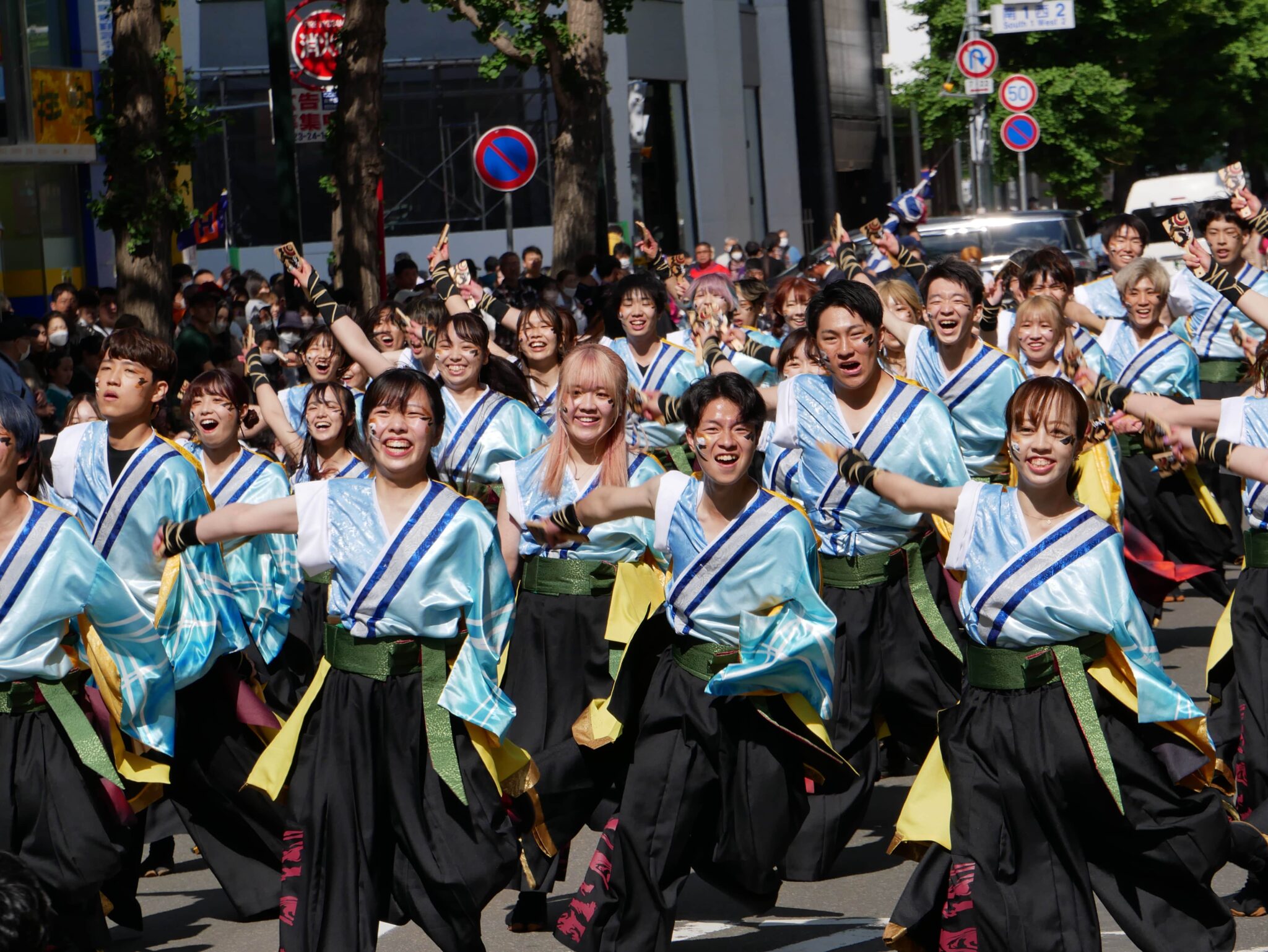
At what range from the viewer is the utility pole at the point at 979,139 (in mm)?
29734

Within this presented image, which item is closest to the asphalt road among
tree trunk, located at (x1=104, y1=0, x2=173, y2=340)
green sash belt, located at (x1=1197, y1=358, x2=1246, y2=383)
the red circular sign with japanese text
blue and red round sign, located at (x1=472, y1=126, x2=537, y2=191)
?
green sash belt, located at (x1=1197, y1=358, x2=1246, y2=383)

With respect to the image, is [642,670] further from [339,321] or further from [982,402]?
[339,321]

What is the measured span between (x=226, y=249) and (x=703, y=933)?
26.4 meters

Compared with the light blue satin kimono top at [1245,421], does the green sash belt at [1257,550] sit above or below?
below

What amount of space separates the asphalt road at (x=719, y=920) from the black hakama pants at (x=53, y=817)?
2.38ft

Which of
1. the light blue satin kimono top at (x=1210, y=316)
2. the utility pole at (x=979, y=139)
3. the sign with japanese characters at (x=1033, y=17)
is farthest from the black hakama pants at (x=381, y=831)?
the sign with japanese characters at (x=1033, y=17)

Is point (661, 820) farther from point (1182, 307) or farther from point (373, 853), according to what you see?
point (1182, 307)

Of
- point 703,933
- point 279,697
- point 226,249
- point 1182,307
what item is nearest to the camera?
point 703,933

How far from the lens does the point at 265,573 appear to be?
6.90m

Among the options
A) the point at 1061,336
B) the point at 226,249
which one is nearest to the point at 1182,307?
the point at 1061,336

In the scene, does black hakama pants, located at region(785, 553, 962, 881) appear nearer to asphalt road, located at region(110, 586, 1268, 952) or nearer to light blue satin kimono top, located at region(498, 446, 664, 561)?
asphalt road, located at region(110, 586, 1268, 952)

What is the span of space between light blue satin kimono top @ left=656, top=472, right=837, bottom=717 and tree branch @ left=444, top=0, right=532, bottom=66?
1368cm

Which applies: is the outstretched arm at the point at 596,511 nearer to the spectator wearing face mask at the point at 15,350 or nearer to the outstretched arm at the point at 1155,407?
the outstretched arm at the point at 1155,407

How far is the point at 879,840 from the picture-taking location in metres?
6.94
